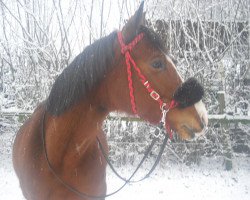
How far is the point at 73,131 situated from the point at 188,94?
36.1 inches

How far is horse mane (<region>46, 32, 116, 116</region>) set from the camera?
198 centimetres

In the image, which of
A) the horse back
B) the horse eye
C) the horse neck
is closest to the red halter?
the horse eye

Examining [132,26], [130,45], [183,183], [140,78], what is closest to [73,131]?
[140,78]

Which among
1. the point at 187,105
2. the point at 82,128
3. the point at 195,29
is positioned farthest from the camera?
the point at 195,29

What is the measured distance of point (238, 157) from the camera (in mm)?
6637

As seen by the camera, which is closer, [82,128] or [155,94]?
[155,94]

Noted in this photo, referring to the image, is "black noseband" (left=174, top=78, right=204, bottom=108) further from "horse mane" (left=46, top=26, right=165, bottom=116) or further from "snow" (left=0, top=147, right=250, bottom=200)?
"snow" (left=0, top=147, right=250, bottom=200)

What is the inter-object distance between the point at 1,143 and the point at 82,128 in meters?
5.47

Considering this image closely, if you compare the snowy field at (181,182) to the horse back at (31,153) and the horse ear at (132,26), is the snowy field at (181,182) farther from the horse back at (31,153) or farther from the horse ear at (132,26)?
the horse ear at (132,26)

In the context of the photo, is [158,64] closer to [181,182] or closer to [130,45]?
[130,45]

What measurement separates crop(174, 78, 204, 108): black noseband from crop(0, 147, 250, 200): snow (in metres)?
3.69

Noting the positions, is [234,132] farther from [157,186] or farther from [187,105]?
[187,105]

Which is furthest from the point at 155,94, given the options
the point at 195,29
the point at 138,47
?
the point at 195,29

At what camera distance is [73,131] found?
6.95ft
